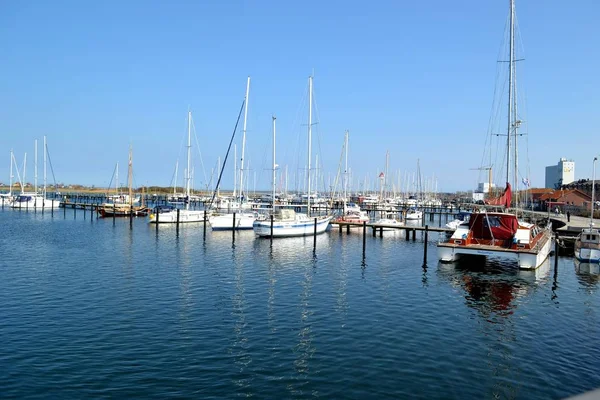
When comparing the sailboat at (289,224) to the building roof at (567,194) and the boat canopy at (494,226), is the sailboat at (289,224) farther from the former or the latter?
the building roof at (567,194)

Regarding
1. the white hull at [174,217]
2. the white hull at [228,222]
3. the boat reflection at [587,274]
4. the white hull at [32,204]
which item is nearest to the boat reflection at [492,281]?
the boat reflection at [587,274]

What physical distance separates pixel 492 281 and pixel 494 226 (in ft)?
20.0

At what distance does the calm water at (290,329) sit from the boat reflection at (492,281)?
132 mm

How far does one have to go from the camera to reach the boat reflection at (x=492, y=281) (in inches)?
1008

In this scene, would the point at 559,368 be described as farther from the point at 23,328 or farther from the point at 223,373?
the point at 23,328

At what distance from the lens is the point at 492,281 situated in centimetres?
3191

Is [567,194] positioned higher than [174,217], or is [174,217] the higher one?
[567,194]

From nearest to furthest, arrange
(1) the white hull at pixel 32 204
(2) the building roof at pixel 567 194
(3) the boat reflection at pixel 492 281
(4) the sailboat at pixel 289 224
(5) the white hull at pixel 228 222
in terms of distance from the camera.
Result: (3) the boat reflection at pixel 492 281 → (4) the sailboat at pixel 289 224 → (5) the white hull at pixel 228 222 → (2) the building roof at pixel 567 194 → (1) the white hull at pixel 32 204

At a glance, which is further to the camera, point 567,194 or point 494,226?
point 567,194

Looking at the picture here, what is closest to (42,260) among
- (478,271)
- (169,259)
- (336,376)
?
(169,259)

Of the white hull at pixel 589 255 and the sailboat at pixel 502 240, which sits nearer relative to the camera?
the sailboat at pixel 502 240

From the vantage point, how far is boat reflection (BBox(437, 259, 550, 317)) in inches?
1008

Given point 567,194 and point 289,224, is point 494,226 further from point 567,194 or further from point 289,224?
point 567,194

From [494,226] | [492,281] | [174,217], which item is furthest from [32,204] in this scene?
[492,281]
